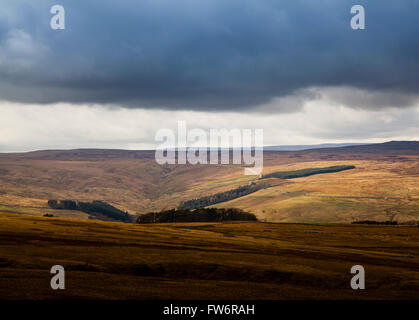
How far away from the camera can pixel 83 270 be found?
62.2 metres

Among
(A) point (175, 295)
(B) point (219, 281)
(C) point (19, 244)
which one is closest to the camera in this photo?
(A) point (175, 295)

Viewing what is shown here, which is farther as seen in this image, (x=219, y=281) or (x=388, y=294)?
(x=219, y=281)

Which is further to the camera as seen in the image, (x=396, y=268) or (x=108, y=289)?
(x=396, y=268)

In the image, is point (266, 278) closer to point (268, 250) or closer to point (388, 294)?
point (388, 294)

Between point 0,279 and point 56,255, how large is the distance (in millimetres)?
21840

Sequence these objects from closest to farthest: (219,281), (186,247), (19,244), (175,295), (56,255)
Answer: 1. (175,295)
2. (219,281)
3. (56,255)
4. (19,244)
5. (186,247)

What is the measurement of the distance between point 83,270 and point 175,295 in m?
20.0

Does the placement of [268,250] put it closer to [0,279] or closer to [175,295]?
[175,295]

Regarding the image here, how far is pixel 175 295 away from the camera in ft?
158
